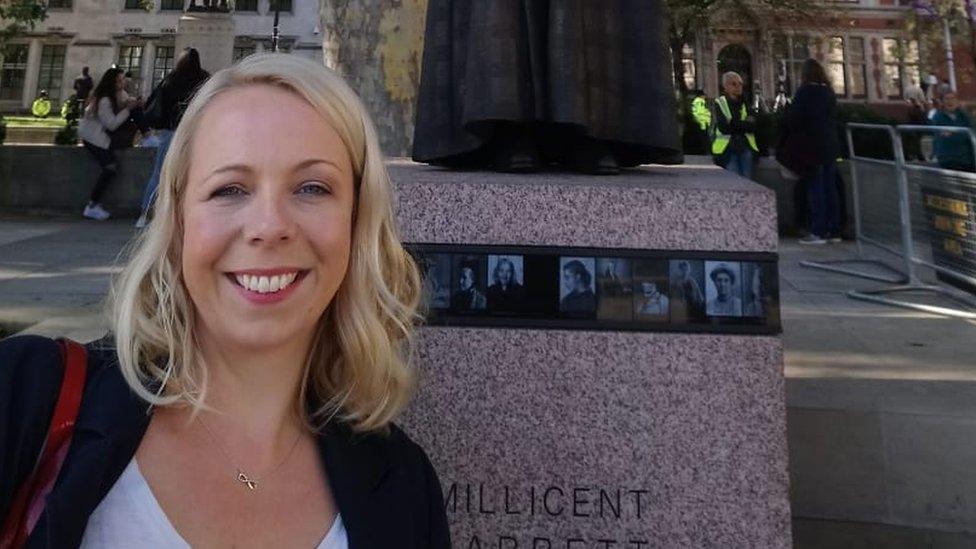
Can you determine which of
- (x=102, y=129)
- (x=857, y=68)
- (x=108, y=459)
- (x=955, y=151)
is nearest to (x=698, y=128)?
(x=955, y=151)

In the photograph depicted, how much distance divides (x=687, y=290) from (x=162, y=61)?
158ft

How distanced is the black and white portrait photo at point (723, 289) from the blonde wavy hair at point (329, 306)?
3.20 feet

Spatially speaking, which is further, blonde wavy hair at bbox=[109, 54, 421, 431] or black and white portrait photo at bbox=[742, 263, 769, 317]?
black and white portrait photo at bbox=[742, 263, 769, 317]

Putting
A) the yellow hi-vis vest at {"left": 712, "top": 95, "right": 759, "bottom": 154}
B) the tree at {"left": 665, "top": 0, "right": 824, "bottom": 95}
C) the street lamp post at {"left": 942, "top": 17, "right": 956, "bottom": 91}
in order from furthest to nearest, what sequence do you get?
1. the street lamp post at {"left": 942, "top": 17, "right": 956, "bottom": 91}
2. the tree at {"left": 665, "top": 0, "right": 824, "bottom": 95}
3. the yellow hi-vis vest at {"left": 712, "top": 95, "right": 759, "bottom": 154}

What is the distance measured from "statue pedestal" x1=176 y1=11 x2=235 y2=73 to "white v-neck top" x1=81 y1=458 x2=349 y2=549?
20.5 m

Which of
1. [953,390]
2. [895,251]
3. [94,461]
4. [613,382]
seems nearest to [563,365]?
[613,382]

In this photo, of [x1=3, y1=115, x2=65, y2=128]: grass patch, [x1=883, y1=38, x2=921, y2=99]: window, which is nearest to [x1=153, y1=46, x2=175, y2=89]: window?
[x1=3, y1=115, x2=65, y2=128]: grass patch

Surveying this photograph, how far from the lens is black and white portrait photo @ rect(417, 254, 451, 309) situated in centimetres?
212

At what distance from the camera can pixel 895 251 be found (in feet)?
21.8

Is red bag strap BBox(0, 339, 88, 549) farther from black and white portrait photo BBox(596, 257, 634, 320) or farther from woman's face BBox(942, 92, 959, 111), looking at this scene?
woman's face BBox(942, 92, 959, 111)

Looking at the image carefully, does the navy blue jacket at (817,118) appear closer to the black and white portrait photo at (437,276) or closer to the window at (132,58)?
the black and white portrait photo at (437,276)

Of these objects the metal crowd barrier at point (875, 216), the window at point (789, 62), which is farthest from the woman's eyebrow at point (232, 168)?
the window at point (789, 62)

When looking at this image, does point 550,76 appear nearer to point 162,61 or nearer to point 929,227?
point 929,227

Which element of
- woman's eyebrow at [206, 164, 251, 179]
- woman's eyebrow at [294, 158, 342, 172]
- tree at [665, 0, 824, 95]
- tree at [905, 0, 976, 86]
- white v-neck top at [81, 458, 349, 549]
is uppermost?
tree at [905, 0, 976, 86]
